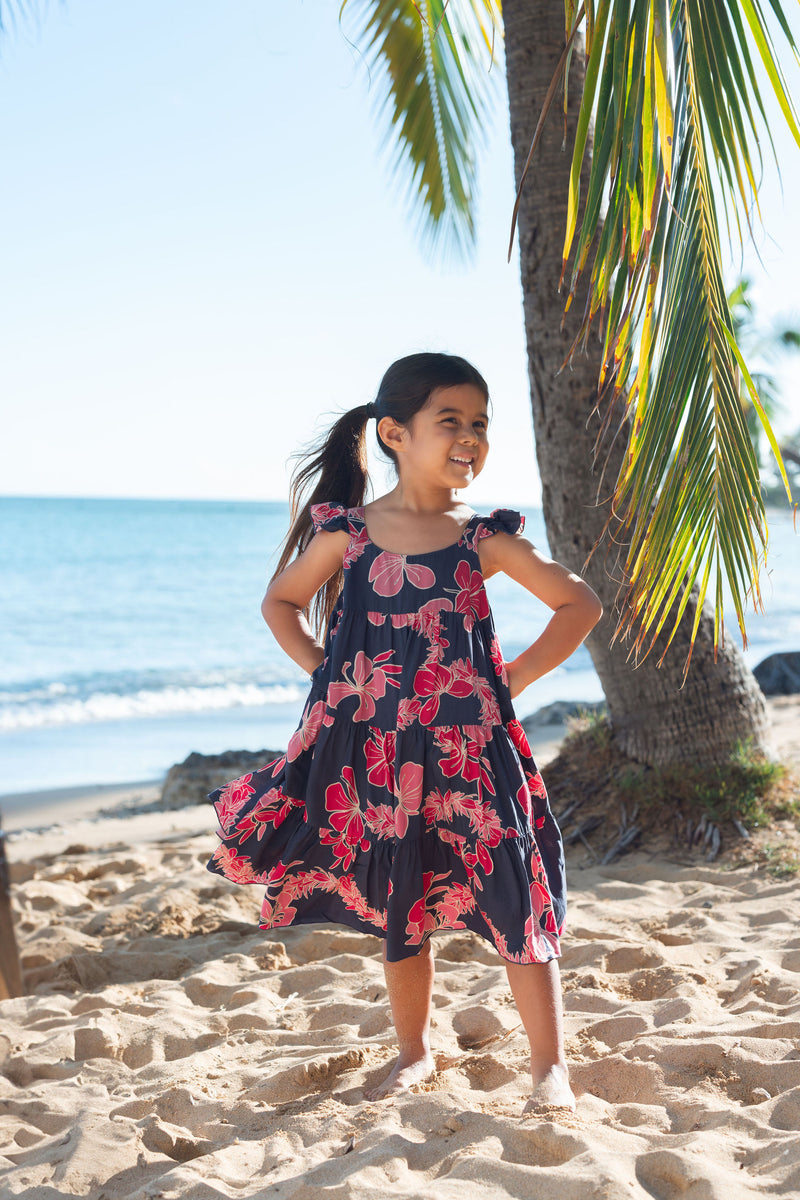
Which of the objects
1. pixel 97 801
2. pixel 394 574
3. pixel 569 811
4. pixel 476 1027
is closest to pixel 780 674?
pixel 569 811

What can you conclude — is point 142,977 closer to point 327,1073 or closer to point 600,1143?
point 327,1073

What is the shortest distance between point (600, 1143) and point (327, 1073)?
829 millimetres

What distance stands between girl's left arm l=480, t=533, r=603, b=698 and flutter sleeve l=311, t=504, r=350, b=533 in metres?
0.41

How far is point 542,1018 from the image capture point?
210cm

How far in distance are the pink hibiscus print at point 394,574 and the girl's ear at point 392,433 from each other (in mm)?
283

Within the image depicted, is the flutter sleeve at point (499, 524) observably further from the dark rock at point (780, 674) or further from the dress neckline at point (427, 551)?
the dark rock at point (780, 674)

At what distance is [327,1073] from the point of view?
2416mm

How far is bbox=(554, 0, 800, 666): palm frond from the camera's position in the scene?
6.80ft

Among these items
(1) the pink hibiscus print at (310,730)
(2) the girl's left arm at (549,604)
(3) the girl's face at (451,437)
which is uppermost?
(3) the girl's face at (451,437)

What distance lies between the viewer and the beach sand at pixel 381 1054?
183 centimetres

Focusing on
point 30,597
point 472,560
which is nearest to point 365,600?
point 472,560

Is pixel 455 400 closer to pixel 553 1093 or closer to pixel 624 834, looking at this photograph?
pixel 553 1093

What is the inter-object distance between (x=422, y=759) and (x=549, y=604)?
45cm

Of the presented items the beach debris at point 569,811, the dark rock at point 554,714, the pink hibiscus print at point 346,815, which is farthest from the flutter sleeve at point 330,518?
the dark rock at point 554,714
